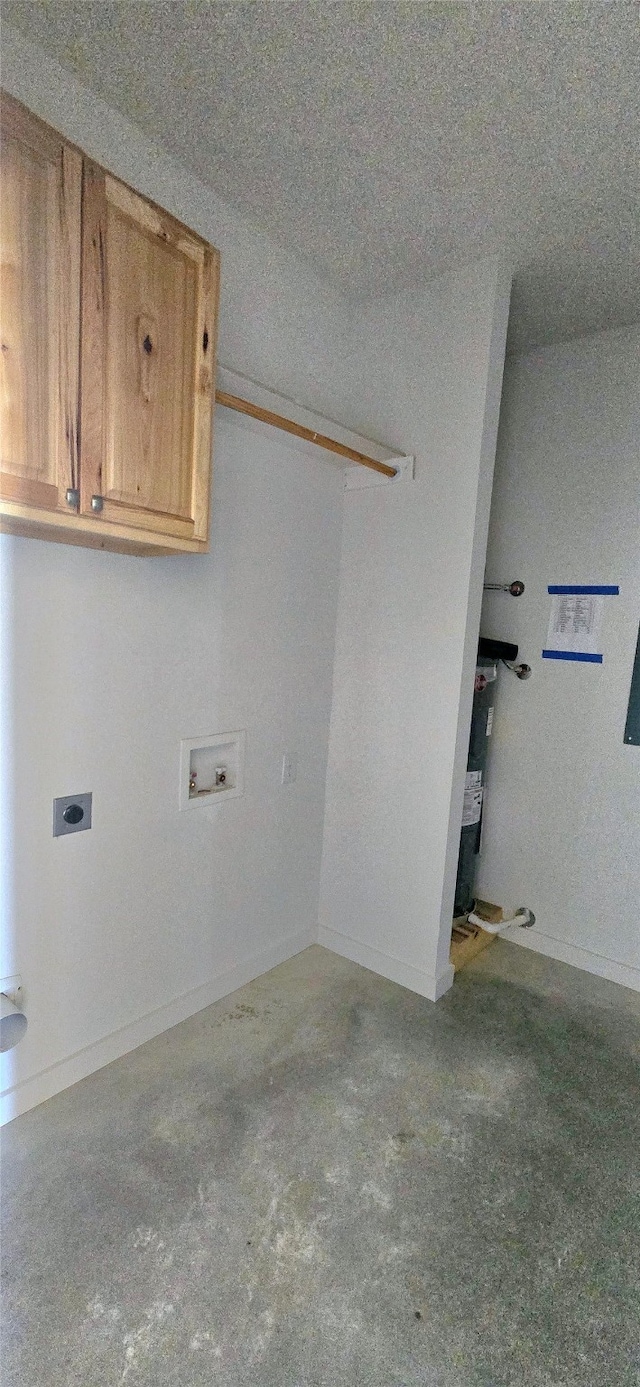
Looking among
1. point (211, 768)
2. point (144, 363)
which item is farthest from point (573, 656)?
point (144, 363)

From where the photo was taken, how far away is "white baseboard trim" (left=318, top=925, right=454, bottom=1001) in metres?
2.31

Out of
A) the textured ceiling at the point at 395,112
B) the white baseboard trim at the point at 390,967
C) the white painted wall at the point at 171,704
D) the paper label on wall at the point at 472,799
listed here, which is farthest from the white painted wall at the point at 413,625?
the paper label on wall at the point at 472,799

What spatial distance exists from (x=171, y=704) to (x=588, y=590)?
6.15 ft

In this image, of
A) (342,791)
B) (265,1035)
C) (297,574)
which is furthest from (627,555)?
(265,1035)

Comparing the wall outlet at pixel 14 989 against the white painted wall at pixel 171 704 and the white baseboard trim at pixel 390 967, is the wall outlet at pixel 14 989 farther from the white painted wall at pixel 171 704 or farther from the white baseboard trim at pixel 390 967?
the white baseboard trim at pixel 390 967

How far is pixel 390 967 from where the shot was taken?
2434mm

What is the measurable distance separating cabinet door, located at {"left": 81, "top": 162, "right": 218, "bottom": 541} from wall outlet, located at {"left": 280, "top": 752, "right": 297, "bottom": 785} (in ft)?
3.70

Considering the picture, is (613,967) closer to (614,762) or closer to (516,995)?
(516,995)

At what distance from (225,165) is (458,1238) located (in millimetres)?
2957

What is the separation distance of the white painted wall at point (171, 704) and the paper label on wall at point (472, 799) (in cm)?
67

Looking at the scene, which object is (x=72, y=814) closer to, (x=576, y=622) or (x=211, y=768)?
(x=211, y=768)

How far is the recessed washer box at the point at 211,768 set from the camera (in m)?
1.98

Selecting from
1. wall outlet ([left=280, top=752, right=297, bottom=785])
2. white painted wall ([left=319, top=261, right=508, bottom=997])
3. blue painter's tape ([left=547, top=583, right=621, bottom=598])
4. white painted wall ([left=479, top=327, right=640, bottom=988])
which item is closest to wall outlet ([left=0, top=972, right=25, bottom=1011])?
wall outlet ([left=280, top=752, right=297, bottom=785])

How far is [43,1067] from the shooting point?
169cm
